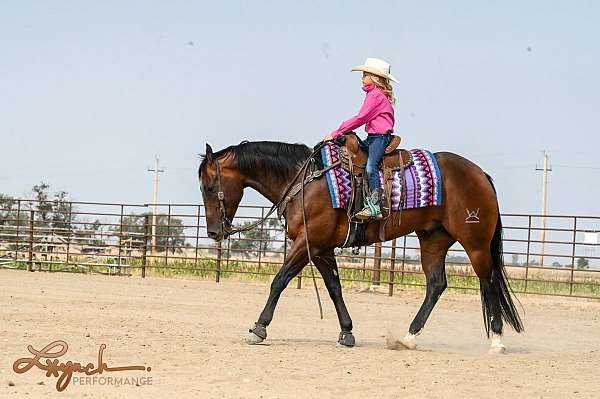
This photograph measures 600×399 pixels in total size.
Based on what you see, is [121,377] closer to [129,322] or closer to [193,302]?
[129,322]

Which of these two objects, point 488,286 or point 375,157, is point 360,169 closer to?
point 375,157

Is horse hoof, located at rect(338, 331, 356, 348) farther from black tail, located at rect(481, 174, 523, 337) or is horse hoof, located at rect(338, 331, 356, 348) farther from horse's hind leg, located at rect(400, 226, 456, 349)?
black tail, located at rect(481, 174, 523, 337)

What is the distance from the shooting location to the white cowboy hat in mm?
7832

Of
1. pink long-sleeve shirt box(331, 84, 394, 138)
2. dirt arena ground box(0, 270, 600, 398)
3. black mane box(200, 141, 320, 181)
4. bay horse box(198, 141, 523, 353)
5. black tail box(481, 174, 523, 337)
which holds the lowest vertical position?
dirt arena ground box(0, 270, 600, 398)

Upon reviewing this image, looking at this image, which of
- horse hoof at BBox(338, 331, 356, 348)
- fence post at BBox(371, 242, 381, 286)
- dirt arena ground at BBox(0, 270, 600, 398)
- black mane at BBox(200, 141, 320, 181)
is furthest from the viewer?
fence post at BBox(371, 242, 381, 286)

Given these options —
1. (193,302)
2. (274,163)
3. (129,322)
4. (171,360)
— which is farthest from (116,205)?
(171,360)

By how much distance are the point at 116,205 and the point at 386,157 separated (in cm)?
1251

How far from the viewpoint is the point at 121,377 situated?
5715mm

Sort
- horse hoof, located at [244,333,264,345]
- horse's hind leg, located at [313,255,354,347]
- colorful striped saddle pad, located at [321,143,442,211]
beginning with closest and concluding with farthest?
horse hoof, located at [244,333,264,345]
colorful striped saddle pad, located at [321,143,442,211]
horse's hind leg, located at [313,255,354,347]

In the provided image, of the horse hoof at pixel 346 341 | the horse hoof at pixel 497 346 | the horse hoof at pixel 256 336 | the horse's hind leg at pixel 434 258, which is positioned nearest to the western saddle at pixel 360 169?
the horse's hind leg at pixel 434 258

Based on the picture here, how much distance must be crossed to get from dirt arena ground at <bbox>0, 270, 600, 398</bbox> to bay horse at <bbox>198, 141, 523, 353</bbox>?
43cm

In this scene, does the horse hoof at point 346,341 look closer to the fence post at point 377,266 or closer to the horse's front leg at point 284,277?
the horse's front leg at point 284,277

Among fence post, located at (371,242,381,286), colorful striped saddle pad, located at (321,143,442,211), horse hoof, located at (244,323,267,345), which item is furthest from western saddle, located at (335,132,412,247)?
fence post, located at (371,242,381,286)

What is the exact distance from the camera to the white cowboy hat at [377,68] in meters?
7.83
